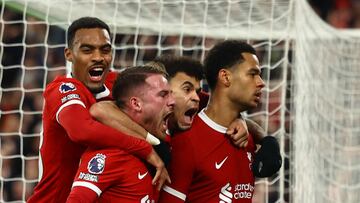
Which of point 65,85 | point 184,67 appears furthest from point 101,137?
point 184,67

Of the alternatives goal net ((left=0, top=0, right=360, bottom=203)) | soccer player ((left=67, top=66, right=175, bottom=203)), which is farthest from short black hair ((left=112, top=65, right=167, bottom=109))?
goal net ((left=0, top=0, right=360, bottom=203))

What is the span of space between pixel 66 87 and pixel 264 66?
183 centimetres

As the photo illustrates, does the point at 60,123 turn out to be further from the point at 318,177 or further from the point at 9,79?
the point at 9,79

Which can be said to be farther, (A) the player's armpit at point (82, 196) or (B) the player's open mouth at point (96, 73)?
(B) the player's open mouth at point (96, 73)

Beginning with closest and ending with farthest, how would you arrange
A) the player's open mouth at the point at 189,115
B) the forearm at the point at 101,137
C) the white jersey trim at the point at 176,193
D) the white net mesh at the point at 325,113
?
the forearm at the point at 101,137 → the white jersey trim at the point at 176,193 → the player's open mouth at the point at 189,115 → the white net mesh at the point at 325,113

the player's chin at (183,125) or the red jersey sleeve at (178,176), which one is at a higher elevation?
the player's chin at (183,125)

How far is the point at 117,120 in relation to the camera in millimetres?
2748

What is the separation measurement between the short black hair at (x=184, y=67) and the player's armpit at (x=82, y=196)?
0.59m

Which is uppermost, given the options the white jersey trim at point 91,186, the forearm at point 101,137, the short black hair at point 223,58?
the short black hair at point 223,58

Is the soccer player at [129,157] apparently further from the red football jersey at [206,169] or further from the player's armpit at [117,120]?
the red football jersey at [206,169]

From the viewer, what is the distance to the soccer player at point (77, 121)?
268 centimetres

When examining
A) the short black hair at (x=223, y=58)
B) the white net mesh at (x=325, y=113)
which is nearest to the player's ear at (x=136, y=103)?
the short black hair at (x=223, y=58)

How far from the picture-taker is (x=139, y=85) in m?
2.76

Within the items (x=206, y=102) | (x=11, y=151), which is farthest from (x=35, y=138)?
(x=206, y=102)
